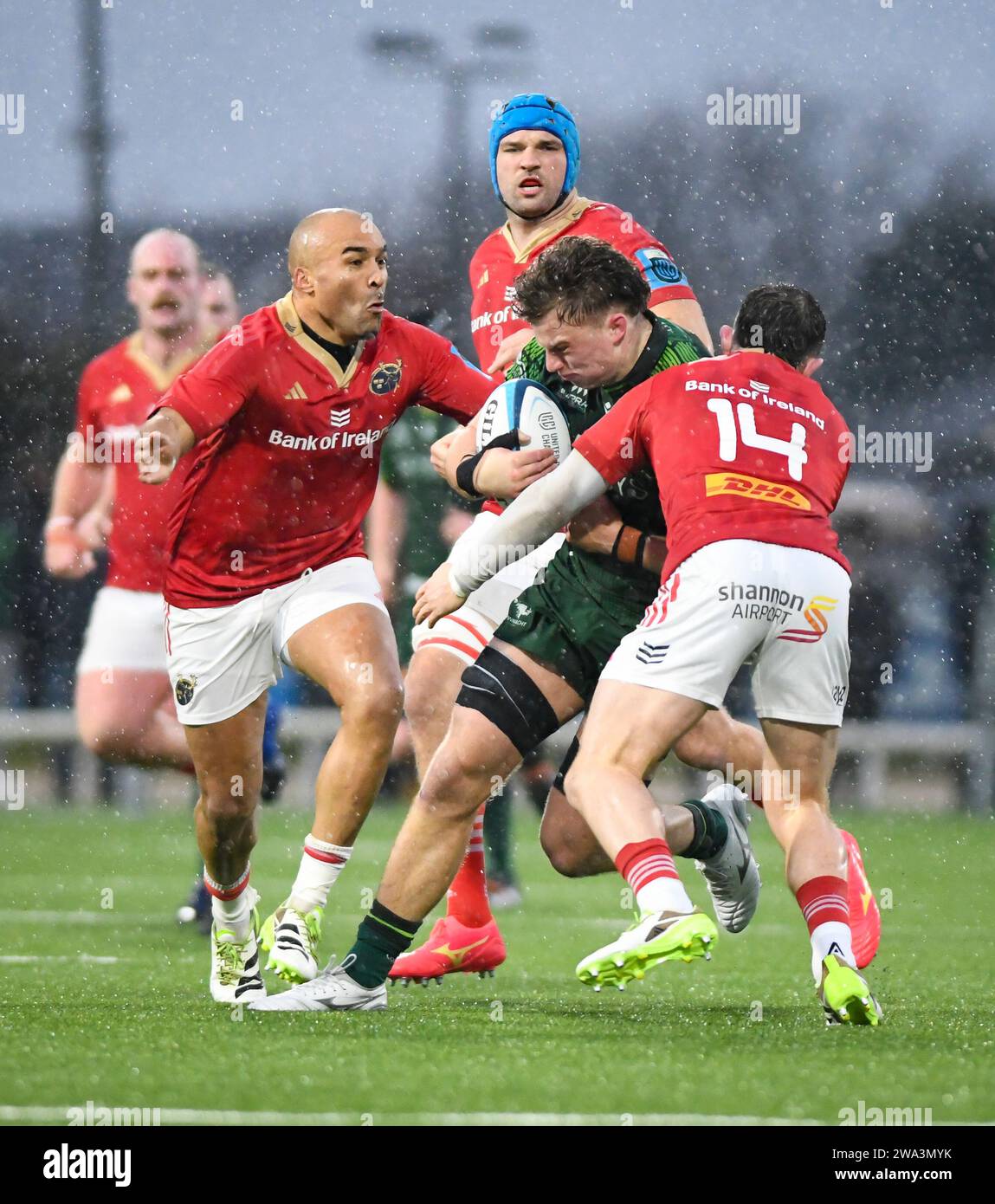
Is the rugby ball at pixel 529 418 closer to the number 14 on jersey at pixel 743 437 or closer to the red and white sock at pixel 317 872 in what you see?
the number 14 on jersey at pixel 743 437

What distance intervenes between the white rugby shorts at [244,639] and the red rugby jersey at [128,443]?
2.63 metres

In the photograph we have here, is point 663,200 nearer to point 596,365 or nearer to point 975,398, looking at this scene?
point 975,398

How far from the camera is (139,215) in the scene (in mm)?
19547

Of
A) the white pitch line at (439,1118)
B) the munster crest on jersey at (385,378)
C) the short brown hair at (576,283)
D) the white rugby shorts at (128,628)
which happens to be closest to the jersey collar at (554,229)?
the munster crest on jersey at (385,378)

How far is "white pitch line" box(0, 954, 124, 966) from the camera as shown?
5.89 meters

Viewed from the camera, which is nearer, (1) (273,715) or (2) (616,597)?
(2) (616,597)

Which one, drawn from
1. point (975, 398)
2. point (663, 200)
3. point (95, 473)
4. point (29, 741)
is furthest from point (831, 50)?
point (95, 473)

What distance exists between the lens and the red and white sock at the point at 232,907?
5.23 meters

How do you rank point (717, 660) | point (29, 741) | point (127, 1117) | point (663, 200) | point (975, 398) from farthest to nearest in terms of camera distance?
1. point (663, 200)
2. point (975, 398)
3. point (29, 741)
4. point (717, 660)
5. point (127, 1117)

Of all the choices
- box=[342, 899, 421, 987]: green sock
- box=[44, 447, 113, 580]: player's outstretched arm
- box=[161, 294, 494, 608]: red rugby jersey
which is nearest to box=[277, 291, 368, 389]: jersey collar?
box=[161, 294, 494, 608]: red rugby jersey

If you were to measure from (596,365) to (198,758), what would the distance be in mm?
1614

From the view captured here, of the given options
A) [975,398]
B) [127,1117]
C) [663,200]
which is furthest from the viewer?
[663,200]

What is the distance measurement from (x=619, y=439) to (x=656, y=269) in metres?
1.23

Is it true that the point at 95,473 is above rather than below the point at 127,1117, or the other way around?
above
